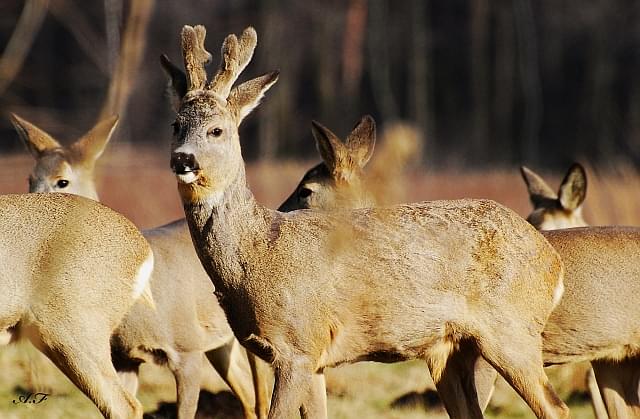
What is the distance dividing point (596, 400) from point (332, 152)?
7.31 ft

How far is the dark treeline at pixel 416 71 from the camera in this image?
114ft

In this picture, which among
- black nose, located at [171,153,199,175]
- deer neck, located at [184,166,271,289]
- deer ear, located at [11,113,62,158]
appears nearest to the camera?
black nose, located at [171,153,199,175]

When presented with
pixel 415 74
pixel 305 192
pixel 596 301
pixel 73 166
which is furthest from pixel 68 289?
pixel 415 74

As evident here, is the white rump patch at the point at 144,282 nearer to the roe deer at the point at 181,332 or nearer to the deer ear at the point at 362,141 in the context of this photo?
the roe deer at the point at 181,332

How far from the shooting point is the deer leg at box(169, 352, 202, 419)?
25.3 ft

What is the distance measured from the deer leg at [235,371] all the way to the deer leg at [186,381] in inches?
19.1

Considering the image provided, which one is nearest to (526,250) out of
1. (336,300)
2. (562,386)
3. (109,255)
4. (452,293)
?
(452,293)

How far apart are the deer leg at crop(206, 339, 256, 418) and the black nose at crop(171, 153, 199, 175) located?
8.82ft

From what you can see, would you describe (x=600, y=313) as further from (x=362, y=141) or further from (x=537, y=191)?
(x=537, y=191)

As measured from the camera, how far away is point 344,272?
6.04 metres

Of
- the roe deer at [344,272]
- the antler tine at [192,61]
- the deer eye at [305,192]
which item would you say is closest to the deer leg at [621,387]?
the roe deer at [344,272]

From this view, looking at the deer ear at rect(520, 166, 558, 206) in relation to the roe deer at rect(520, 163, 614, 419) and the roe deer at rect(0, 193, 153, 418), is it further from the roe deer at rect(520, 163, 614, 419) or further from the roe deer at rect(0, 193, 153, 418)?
the roe deer at rect(0, 193, 153, 418)

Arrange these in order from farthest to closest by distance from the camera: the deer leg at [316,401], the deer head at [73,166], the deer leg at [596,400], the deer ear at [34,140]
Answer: the deer ear at [34,140] < the deer head at [73,166] < the deer leg at [596,400] < the deer leg at [316,401]

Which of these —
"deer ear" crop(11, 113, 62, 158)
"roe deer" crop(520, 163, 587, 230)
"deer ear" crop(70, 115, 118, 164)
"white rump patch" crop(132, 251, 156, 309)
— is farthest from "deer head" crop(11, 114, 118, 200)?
"roe deer" crop(520, 163, 587, 230)
